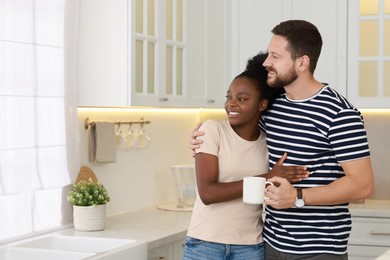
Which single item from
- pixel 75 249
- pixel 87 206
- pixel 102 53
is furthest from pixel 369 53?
pixel 75 249

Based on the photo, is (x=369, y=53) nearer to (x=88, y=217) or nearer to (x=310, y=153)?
(x=88, y=217)

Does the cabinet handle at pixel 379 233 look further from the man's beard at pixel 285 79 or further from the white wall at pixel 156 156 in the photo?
the man's beard at pixel 285 79

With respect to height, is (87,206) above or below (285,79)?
below

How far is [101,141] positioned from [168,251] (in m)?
0.73

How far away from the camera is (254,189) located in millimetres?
2350

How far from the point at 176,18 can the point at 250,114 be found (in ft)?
5.91

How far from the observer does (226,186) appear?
8.17 feet

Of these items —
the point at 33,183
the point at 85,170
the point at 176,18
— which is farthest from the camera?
the point at 176,18

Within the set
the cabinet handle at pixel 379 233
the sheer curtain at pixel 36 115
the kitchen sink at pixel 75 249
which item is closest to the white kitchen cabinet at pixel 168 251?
the kitchen sink at pixel 75 249

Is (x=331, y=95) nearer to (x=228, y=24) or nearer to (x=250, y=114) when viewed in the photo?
(x=250, y=114)

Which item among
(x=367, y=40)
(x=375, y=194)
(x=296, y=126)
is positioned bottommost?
(x=375, y=194)

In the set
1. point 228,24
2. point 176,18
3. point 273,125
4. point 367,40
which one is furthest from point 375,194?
point 273,125

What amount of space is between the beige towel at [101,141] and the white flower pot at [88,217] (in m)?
0.43

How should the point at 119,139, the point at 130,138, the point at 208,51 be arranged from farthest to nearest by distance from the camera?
1. the point at 208,51
2. the point at 130,138
3. the point at 119,139
